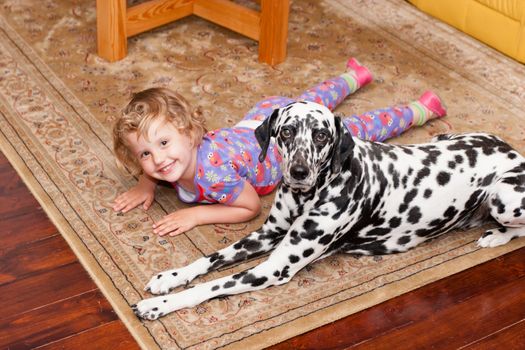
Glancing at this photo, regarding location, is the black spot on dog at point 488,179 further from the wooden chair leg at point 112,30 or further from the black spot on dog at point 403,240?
Answer: the wooden chair leg at point 112,30

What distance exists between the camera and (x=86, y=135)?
326cm

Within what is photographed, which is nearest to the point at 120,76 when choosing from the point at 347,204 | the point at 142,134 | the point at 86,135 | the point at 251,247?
the point at 86,135

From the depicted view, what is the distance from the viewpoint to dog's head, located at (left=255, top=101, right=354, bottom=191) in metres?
2.30

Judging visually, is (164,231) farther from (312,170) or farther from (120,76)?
(120,76)

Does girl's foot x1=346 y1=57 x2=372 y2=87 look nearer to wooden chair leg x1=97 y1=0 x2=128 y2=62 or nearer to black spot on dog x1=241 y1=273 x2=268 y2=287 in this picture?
wooden chair leg x1=97 y1=0 x2=128 y2=62

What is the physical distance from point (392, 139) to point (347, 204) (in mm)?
917

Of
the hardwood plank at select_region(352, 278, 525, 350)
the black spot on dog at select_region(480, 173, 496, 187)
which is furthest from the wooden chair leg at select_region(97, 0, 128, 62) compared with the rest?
the hardwood plank at select_region(352, 278, 525, 350)

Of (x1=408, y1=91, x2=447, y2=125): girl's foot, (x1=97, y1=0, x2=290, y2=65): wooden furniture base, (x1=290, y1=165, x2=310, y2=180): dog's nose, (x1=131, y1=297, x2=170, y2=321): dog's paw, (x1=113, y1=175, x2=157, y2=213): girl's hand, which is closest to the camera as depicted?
(x1=290, y1=165, x2=310, y2=180): dog's nose

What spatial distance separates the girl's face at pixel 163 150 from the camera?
8.63ft

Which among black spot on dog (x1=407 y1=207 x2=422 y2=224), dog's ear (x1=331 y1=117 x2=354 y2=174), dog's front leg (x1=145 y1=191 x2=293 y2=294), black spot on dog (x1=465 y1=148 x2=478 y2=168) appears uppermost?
dog's ear (x1=331 y1=117 x2=354 y2=174)

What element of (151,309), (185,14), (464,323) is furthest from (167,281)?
(185,14)

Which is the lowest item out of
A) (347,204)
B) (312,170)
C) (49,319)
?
(49,319)

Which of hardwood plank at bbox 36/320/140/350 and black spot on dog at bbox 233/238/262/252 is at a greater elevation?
black spot on dog at bbox 233/238/262/252

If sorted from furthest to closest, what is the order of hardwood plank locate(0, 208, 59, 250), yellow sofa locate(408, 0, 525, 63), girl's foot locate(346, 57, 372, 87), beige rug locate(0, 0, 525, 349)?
yellow sofa locate(408, 0, 525, 63)
girl's foot locate(346, 57, 372, 87)
hardwood plank locate(0, 208, 59, 250)
beige rug locate(0, 0, 525, 349)
